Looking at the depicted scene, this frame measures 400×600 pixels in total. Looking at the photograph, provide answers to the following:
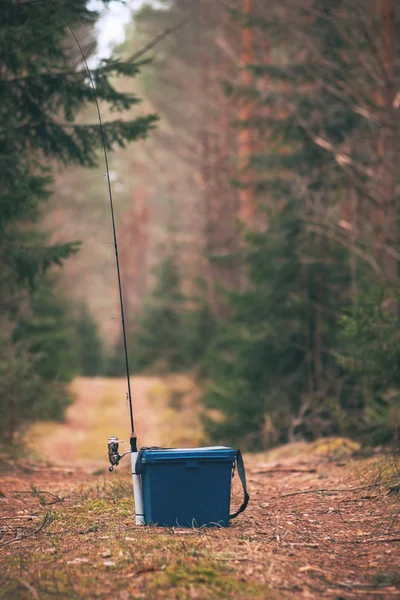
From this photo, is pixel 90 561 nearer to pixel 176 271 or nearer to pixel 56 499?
pixel 56 499

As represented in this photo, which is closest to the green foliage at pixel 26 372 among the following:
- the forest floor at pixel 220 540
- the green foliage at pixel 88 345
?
the forest floor at pixel 220 540

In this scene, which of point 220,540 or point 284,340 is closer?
point 220,540

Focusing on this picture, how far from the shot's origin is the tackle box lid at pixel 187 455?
572 cm

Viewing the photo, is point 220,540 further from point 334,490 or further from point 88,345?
point 88,345

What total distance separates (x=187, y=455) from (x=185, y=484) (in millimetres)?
252

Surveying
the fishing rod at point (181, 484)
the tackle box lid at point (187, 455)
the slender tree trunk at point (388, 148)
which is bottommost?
the fishing rod at point (181, 484)

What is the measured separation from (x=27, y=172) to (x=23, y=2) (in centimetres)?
209

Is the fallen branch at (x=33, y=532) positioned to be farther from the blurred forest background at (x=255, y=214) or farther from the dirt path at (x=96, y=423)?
the dirt path at (x=96, y=423)

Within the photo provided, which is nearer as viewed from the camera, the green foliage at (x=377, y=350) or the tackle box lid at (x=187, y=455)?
the tackle box lid at (x=187, y=455)

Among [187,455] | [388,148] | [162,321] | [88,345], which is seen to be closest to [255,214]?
[388,148]

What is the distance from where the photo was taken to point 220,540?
545 cm

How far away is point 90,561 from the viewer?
4898 millimetres

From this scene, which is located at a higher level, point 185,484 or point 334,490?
point 185,484

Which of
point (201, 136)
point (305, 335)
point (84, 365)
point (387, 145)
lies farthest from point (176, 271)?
point (387, 145)
